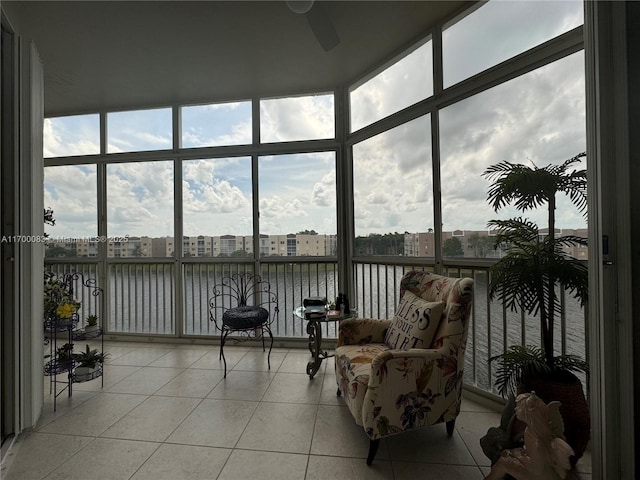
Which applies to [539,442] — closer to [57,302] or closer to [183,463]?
[183,463]

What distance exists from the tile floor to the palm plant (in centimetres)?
49

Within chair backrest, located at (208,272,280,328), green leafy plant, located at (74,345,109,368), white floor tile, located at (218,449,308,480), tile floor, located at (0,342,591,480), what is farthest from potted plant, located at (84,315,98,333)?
white floor tile, located at (218,449,308,480)

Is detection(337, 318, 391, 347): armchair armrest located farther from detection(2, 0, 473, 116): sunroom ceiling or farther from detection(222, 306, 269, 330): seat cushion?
detection(2, 0, 473, 116): sunroom ceiling

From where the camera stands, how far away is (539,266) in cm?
142

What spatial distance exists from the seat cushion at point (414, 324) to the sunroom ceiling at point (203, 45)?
193 centimetres

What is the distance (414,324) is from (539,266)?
73 cm

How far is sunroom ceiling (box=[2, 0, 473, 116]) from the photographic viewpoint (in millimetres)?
2123

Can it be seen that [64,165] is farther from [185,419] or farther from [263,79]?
[185,419]

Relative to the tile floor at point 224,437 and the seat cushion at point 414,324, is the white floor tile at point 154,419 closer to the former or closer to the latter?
the tile floor at point 224,437

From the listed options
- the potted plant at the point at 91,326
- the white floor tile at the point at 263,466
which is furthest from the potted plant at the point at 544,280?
the potted plant at the point at 91,326

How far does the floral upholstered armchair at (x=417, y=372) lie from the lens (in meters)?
1.44

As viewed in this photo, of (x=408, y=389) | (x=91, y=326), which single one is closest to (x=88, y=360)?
(x=91, y=326)

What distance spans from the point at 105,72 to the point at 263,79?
161cm

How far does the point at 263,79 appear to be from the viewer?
3.04 meters
